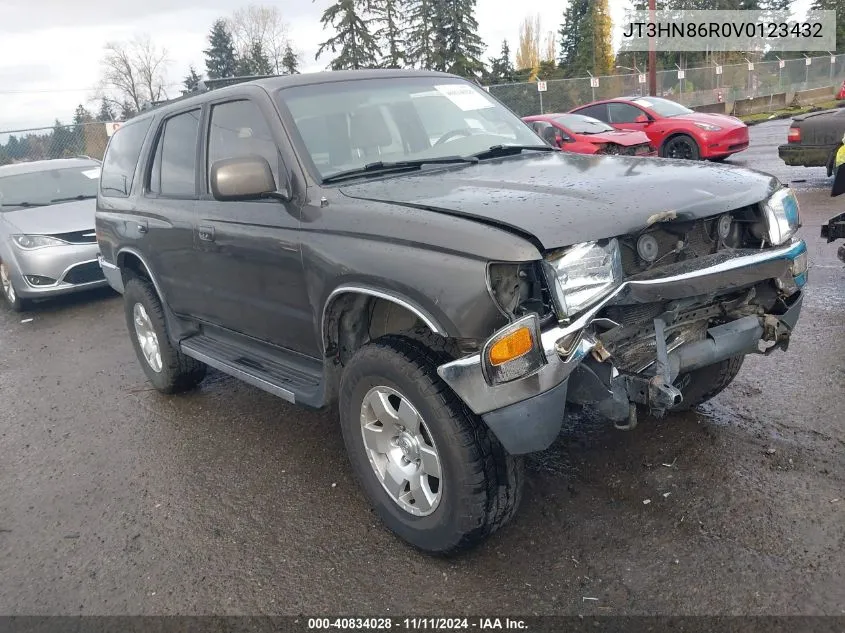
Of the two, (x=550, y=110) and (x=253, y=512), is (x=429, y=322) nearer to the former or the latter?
(x=253, y=512)

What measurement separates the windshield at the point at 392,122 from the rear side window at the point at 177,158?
928 mm

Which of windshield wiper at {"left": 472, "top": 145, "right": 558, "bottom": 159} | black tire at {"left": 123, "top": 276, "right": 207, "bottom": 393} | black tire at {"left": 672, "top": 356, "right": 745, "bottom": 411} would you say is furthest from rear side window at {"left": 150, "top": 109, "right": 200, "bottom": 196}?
black tire at {"left": 672, "top": 356, "right": 745, "bottom": 411}

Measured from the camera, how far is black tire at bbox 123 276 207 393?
481 centimetres

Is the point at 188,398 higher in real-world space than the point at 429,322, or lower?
lower

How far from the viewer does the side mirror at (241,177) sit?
3.13m

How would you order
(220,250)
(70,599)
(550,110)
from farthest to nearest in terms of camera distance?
(550,110) < (220,250) < (70,599)

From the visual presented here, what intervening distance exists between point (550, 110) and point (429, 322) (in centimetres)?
2520

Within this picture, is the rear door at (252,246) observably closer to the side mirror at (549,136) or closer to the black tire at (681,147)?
the side mirror at (549,136)

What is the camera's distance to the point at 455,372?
2.46 meters

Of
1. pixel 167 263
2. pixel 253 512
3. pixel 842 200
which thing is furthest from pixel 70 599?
pixel 842 200

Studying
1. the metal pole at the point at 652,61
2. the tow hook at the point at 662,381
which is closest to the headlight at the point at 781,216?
the tow hook at the point at 662,381

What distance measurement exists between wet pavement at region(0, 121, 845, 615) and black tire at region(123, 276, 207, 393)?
0.27 m

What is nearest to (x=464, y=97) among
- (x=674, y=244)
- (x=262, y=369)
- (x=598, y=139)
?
(x=674, y=244)

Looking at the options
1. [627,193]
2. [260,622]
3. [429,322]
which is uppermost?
[627,193]
